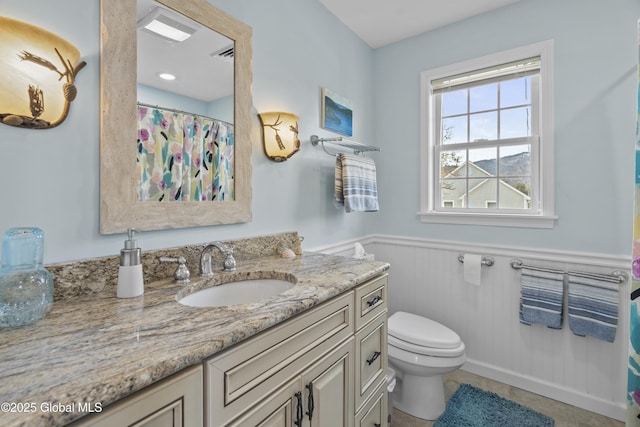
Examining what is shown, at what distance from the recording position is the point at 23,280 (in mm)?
755

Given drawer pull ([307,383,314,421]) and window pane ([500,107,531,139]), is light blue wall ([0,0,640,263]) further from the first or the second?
drawer pull ([307,383,314,421])

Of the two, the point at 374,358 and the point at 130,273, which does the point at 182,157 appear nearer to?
the point at 130,273

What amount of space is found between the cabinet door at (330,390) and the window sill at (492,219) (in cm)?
148

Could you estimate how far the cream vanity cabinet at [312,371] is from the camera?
29.0 inches

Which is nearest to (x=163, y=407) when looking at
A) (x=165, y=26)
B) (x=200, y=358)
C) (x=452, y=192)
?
(x=200, y=358)

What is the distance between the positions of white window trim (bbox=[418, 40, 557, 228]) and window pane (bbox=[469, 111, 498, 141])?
11.1 inches

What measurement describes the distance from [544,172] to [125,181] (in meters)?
2.31

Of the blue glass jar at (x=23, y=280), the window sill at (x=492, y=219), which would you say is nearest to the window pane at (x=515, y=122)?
the window sill at (x=492, y=219)

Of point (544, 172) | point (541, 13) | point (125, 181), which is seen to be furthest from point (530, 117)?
point (125, 181)

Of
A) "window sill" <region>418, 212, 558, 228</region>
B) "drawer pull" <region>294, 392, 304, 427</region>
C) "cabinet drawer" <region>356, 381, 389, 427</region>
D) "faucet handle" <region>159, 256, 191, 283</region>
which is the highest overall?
"window sill" <region>418, 212, 558, 228</region>

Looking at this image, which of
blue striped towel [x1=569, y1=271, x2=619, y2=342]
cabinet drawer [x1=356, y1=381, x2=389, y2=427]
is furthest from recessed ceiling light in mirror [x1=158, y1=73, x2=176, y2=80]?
blue striped towel [x1=569, y1=271, x2=619, y2=342]

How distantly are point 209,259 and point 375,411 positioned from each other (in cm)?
104

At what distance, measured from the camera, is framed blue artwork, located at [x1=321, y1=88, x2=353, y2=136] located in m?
2.05

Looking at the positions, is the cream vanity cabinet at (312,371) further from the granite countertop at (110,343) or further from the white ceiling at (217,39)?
the white ceiling at (217,39)
